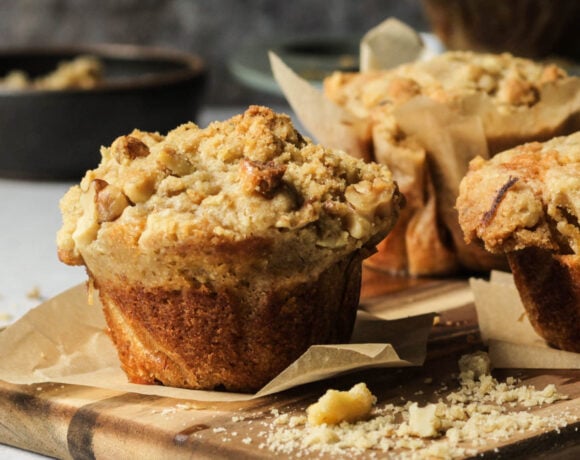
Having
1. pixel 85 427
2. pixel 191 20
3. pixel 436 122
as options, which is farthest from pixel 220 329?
pixel 191 20

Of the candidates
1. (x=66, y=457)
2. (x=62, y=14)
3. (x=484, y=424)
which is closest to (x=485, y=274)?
(x=484, y=424)

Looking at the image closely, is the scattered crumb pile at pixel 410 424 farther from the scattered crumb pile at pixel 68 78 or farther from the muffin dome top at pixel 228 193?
the scattered crumb pile at pixel 68 78

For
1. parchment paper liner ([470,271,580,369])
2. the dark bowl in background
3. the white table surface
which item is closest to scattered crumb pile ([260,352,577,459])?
parchment paper liner ([470,271,580,369])

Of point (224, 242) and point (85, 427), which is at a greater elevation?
point (224, 242)

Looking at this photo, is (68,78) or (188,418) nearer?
(188,418)

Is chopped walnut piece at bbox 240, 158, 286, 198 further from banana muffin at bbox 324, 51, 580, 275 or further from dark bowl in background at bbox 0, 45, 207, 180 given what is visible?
dark bowl in background at bbox 0, 45, 207, 180

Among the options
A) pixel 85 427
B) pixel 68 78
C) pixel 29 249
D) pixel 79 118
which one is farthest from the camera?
pixel 68 78

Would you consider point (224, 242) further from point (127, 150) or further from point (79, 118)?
point (79, 118)

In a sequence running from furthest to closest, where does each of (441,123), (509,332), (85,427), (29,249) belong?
1. (29,249)
2. (441,123)
3. (509,332)
4. (85,427)
